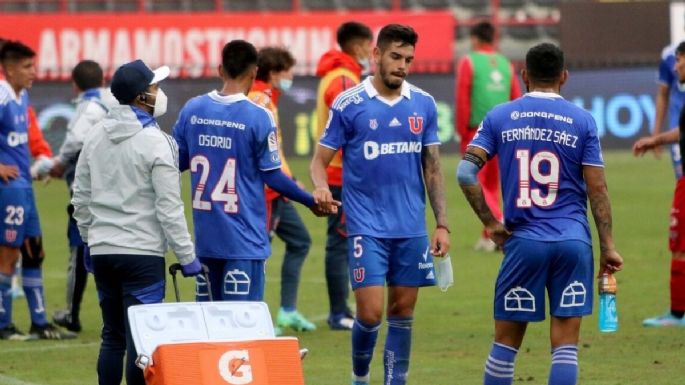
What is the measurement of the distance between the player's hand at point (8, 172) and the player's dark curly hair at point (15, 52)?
0.85 meters

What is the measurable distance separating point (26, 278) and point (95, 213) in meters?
3.95

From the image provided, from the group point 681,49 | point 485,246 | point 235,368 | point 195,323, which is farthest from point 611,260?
point 485,246

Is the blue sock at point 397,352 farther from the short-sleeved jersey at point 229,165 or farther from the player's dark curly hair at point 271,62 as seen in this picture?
the player's dark curly hair at point 271,62

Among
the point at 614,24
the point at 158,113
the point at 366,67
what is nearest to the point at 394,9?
the point at 614,24

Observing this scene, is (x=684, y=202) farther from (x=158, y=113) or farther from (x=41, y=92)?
(x=41, y=92)

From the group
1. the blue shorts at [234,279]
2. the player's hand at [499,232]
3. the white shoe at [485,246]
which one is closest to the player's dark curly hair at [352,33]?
the blue shorts at [234,279]

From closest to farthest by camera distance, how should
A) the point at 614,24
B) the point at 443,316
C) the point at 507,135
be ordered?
the point at 507,135, the point at 443,316, the point at 614,24

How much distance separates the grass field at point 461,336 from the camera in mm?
10250

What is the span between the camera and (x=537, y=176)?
8141mm

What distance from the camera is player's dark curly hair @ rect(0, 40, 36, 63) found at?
12.1 m

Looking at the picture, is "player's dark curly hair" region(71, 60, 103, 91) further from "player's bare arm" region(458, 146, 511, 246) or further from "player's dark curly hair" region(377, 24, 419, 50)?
"player's bare arm" region(458, 146, 511, 246)

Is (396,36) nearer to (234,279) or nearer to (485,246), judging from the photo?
(234,279)

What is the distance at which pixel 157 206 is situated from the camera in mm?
8227

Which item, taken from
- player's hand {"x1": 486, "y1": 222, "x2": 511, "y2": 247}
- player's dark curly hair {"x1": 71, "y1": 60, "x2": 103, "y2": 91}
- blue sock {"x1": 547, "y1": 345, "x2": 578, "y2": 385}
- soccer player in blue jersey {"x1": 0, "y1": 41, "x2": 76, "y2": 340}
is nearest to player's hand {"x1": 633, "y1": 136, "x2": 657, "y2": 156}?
player's hand {"x1": 486, "y1": 222, "x2": 511, "y2": 247}
